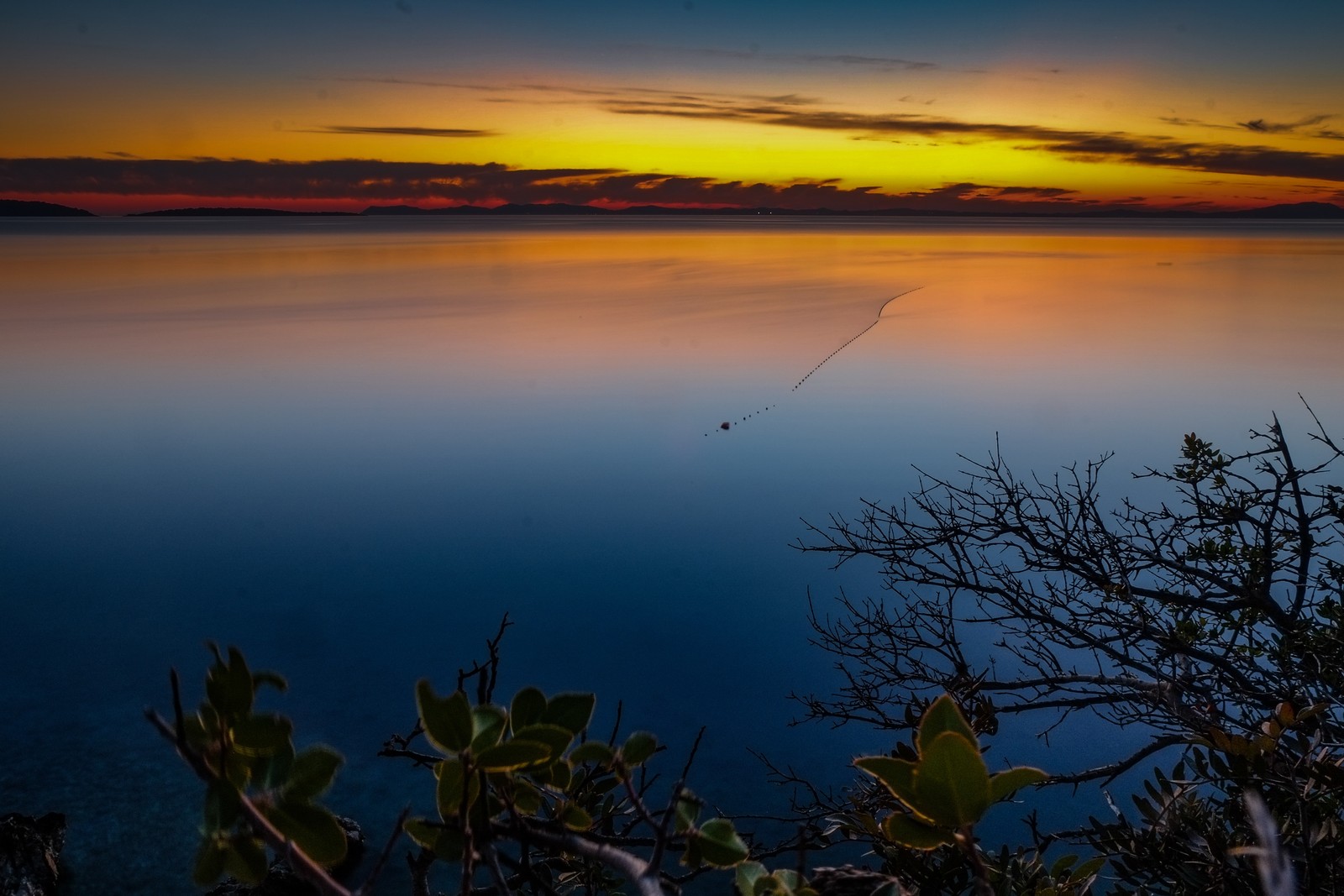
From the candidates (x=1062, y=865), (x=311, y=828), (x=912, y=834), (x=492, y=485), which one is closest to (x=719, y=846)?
(x=912, y=834)

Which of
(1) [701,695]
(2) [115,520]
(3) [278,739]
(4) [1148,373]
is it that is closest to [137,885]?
(1) [701,695]

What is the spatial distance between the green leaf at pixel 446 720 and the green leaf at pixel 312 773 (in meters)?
0.08

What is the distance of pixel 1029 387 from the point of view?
22.5 metres

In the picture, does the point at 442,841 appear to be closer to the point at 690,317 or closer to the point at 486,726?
the point at 486,726

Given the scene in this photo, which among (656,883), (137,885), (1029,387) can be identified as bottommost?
(137,885)

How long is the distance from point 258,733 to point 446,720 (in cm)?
16

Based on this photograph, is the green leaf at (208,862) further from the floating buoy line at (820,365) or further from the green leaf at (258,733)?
the floating buoy line at (820,365)

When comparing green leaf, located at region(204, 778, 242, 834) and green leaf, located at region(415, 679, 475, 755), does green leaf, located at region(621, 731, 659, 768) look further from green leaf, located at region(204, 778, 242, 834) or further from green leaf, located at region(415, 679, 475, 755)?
green leaf, located at region(204, 778, 242, 834)

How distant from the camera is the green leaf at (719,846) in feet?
3.37

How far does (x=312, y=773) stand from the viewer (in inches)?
34.4

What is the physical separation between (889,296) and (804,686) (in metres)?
34.8

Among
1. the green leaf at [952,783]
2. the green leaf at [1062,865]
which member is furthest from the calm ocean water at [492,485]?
the green leaf at [952,783]

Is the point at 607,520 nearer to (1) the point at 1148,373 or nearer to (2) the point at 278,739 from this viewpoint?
(2) the point at 278,739

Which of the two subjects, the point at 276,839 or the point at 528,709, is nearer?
the point at 276,839
